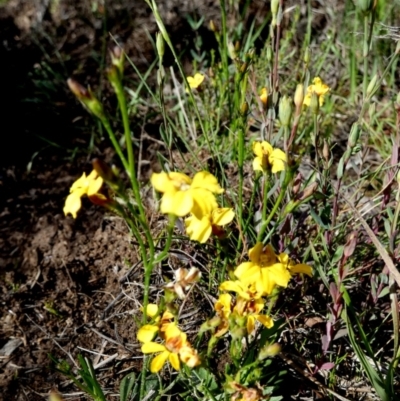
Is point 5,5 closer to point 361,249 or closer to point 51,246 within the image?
point 51,246

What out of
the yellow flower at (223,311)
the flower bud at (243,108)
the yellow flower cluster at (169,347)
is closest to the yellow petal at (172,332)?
the yellow flower cluster at (169,347)

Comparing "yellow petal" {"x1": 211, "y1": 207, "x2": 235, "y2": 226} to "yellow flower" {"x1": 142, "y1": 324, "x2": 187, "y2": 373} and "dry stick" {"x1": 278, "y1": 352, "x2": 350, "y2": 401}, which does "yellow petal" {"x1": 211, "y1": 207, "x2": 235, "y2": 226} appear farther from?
"dry stick" {"x1": 278, "y1": 352, "x2": 350, "y2": 401}

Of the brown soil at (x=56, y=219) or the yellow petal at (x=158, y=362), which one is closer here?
the yellow petal at (x=158, y=362)

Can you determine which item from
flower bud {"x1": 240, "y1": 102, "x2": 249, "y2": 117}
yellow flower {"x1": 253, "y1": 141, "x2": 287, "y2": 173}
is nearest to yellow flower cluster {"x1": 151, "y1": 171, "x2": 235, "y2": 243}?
yellow flower {"x1": 253, "y1": 141, "x2": 287, "y2": 173}

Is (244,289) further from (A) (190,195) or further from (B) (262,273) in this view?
(A) (190,195)

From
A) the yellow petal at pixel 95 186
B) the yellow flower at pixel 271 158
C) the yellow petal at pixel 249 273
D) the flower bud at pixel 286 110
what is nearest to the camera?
the yellow petal at pixel 95 186

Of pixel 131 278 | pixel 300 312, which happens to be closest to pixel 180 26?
pixel 131 278

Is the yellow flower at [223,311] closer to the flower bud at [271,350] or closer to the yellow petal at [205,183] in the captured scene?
the flower bud at [271,350]
